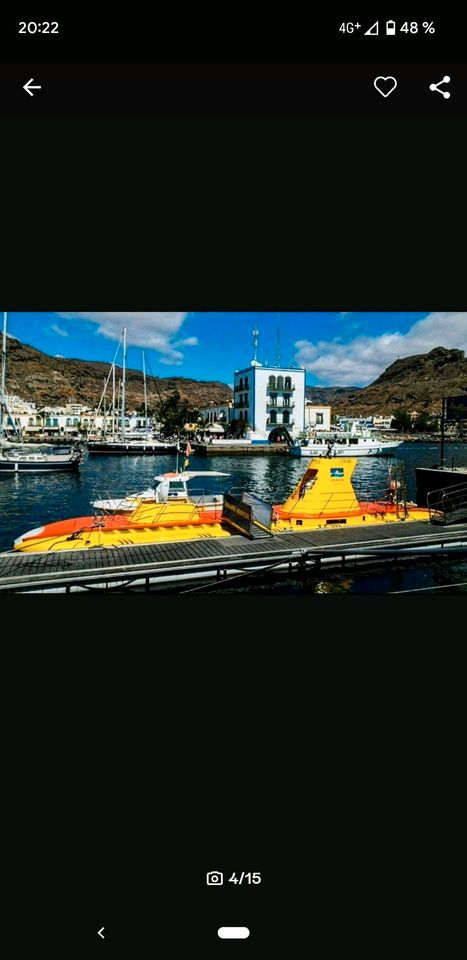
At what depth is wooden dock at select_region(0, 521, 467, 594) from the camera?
5676mm

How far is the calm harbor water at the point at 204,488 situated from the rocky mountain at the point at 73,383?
Answer: 1.75 metres

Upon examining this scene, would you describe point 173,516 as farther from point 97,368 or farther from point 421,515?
point 421,515

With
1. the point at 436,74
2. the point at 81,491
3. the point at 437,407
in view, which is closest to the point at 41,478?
the point at 81,491

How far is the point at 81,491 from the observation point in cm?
1216

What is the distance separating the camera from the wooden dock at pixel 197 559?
568 cm

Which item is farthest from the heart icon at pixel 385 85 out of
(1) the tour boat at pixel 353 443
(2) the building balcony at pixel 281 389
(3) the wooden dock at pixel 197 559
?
(1) the tour boat at pixel 353 443

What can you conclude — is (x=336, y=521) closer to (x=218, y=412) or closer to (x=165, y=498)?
(x=165, y=498)

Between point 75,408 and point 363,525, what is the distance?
717cm

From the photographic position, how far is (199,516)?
28.0 feet

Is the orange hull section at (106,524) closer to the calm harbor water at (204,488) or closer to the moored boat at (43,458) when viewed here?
the calm harbor water at (204,488)

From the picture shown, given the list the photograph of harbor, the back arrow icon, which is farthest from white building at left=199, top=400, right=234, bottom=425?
the back arrow icon

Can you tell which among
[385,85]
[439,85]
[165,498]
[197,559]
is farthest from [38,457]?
[439,85]

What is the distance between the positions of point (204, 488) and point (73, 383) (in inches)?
253

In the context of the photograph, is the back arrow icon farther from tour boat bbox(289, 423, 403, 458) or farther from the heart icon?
tour boat bbox(289, 423, 403, 458)
